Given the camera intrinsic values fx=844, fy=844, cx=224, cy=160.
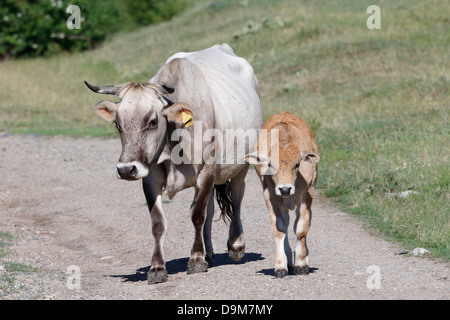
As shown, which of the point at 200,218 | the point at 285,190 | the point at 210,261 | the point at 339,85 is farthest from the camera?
the point at 339,85

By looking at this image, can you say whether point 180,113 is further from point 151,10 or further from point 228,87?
point 151,10

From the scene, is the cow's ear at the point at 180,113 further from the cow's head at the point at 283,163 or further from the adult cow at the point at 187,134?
the cow's head at the point at 283,163

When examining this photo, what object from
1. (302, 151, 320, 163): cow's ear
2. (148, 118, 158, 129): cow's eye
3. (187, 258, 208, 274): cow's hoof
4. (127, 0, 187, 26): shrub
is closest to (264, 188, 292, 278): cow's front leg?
(302, 151, 320, 163): cow's ear

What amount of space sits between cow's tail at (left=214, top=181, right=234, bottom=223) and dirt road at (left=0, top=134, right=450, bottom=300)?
1.51 feet

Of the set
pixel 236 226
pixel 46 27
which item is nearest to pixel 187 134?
pixel 236 226

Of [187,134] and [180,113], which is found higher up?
[180,113]

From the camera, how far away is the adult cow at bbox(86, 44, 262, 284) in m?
8.10

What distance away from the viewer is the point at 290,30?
3050 centimetres

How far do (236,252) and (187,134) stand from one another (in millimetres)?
1629

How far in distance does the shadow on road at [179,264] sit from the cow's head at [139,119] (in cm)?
133

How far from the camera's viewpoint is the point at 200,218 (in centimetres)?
895

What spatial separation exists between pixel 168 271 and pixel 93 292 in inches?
55.8

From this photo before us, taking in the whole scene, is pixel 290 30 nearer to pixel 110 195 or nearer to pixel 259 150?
pixel 110 195

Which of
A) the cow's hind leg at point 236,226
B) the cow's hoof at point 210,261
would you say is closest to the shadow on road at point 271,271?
the cow's hoof at point 210,261
